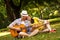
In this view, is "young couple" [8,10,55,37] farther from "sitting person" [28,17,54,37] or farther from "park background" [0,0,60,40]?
"park background" [0,0,60,40]

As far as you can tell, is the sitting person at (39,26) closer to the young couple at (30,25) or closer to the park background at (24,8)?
the young couple at (30,25)

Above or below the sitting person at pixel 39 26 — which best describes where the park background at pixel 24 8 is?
below

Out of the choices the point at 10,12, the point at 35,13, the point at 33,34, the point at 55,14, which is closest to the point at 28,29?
the point at 33,34

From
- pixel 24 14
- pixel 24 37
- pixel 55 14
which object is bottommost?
pixel 55 14

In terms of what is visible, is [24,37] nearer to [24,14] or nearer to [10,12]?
[24,14]

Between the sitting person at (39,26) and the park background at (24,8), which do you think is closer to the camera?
the sitting person at (39,26)

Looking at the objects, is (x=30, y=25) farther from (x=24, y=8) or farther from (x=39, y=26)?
(x=24, y=8)

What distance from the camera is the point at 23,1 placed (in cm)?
2244

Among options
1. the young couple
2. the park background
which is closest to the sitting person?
the young couple

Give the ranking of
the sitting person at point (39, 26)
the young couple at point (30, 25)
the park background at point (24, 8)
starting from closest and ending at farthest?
the young couple at point (30, 25) → the sitting person at point (39, 26) → the park background at point (24, 8)

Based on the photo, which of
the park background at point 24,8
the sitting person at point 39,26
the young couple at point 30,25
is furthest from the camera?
the park background at point 24,8

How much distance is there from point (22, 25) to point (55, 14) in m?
20.3

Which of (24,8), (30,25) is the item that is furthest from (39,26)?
(24,8)

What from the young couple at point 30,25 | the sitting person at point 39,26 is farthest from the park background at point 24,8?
the young couple at point 30,25
